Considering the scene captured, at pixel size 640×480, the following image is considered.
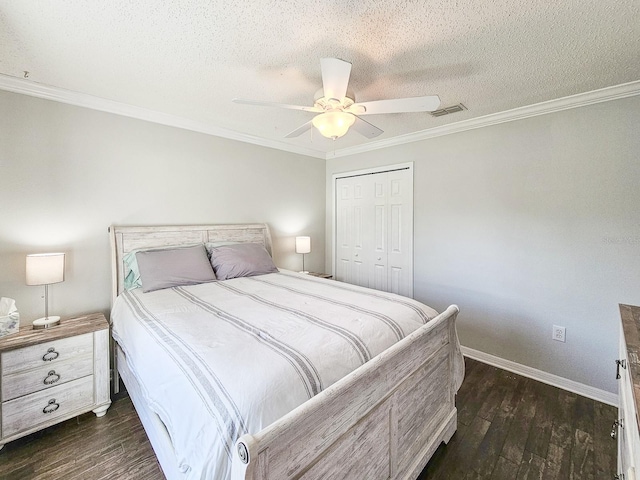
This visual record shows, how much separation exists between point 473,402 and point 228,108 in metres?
3.23

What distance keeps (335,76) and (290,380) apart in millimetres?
1520

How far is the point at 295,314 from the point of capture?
5.47 feet

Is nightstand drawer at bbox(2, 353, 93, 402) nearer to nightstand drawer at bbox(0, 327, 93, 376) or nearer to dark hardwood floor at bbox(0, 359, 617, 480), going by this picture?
nightstand drawer at bbox(0, 327, 93, 376)

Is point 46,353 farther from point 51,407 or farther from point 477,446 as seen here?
point 477,446

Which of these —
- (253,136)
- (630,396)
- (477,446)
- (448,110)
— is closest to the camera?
(630,396)

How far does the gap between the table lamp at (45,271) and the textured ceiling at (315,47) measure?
1.28 m

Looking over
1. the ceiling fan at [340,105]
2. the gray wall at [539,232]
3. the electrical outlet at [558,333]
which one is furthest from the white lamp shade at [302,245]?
the electrical outlet at [558,333]

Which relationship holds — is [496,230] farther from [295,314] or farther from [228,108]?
[228,108]

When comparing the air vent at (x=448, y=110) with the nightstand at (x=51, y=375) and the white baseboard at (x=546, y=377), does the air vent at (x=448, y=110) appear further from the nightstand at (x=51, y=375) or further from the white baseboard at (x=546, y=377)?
the nightstand at (x=51, y=375)

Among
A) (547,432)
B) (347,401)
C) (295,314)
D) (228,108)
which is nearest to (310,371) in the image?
(347,401)

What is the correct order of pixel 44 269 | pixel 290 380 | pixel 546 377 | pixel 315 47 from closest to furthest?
1. pixel 290 380
2. pixel 315 47
3. pixel 44 269
4. pixel 546 377

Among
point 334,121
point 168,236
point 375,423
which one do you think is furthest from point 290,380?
point 168,236

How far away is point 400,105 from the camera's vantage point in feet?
5.57

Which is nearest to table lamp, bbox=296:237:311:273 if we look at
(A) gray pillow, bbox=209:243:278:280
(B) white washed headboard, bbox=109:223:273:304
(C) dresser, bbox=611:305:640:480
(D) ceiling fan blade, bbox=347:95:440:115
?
(B) white washed headboard, bbox=109:223:273:304
